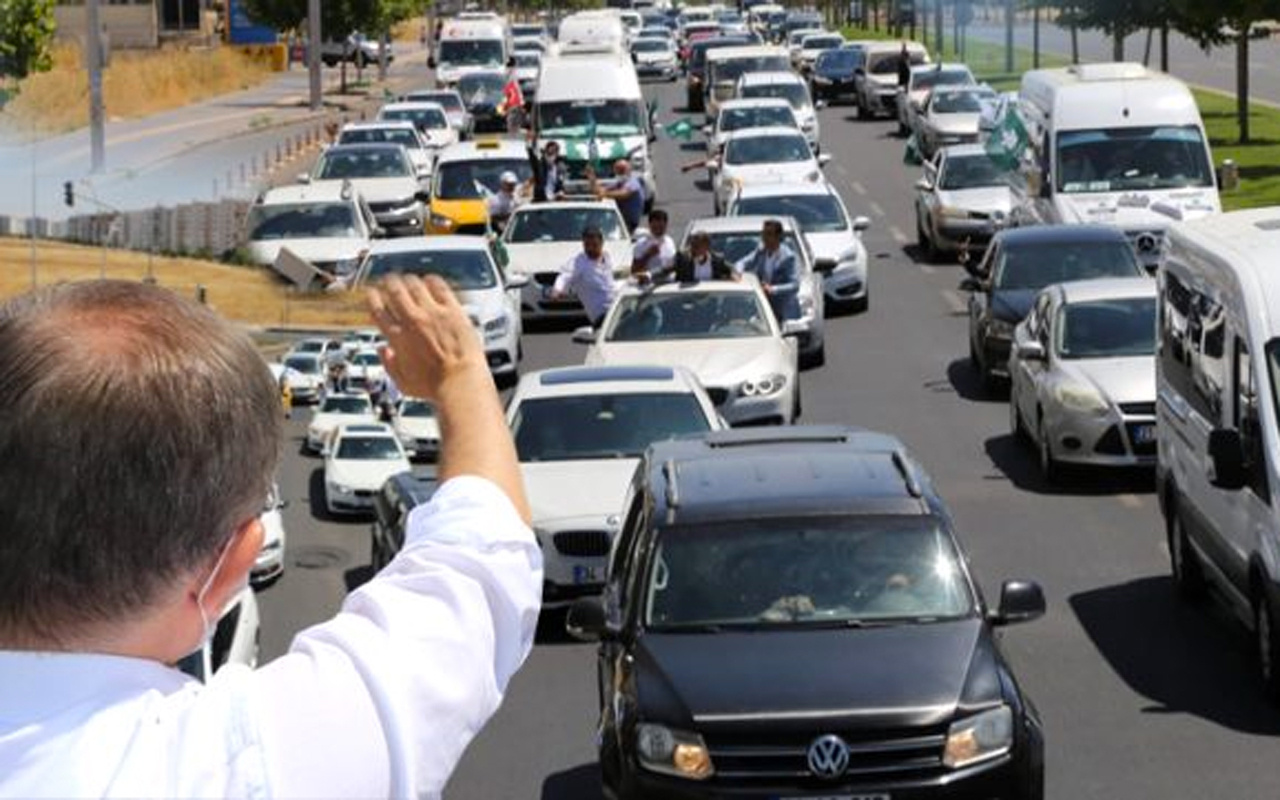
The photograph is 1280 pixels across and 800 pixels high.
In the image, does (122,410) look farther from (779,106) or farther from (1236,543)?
(779,106)

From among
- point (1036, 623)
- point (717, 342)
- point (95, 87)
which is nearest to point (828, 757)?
point (1036, 623)

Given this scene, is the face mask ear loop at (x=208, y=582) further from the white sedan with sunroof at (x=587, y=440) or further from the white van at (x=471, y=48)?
the white van at (x=471, y=48)

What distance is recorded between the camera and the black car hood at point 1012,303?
26.5 m

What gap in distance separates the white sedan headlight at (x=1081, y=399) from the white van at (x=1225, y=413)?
3303 millimetres

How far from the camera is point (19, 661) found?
2535mm

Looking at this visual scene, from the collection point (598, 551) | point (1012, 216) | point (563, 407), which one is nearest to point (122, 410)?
point (598, 551)

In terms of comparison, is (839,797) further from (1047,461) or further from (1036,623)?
(1047,461)

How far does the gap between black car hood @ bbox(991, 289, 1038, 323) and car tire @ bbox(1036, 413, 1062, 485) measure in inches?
179

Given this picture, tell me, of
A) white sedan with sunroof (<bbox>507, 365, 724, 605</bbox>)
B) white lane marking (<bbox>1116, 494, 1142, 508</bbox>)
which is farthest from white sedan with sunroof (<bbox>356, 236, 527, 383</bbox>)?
white sedan with sunroof (<bbox>507, 365, 724, 605</bbox>)

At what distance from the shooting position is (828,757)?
10531mm

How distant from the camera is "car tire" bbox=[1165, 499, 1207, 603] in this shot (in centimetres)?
1634

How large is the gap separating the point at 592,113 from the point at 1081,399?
87.8 ft

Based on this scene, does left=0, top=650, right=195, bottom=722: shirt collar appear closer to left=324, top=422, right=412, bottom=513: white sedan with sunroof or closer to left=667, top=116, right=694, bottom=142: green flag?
left=324, top=422, right=412, bottom=513: white sedan with sunroof

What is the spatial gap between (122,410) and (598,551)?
14144 mm
